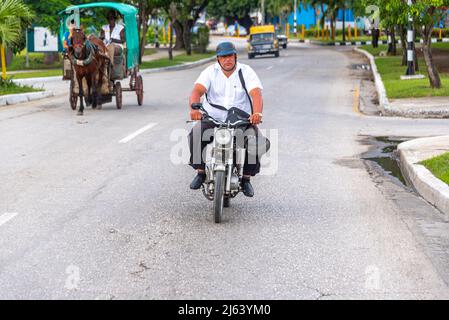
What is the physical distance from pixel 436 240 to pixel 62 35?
1722 cm

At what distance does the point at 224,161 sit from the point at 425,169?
12.3 ft

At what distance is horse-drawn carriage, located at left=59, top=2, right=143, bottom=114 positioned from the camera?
64.0 feet

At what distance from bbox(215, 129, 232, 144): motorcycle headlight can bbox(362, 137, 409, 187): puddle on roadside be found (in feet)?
11.9

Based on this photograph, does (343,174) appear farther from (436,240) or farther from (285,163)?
(436,240)

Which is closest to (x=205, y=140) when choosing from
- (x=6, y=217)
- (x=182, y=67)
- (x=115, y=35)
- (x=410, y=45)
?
(x=6, y=217)

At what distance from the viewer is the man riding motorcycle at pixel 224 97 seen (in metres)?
9.78

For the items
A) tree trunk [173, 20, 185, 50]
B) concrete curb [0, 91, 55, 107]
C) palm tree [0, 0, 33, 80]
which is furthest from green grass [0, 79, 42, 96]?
tree trunk [173, 20, 185, 50]

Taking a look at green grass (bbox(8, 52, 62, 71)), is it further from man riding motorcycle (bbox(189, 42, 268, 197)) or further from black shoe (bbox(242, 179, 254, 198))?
black shoe (bbox(242, 179, 254, 198))

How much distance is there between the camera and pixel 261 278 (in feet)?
24.0

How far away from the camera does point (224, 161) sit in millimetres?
9461

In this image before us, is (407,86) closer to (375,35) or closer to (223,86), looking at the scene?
(223,86)

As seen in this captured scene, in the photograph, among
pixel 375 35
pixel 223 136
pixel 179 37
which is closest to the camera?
pixel 223 136

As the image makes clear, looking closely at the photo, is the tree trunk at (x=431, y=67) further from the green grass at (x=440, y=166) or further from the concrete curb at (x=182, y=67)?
the concrete curb at (x=182, y=67)

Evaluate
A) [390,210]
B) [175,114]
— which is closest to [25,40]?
[175,114]
